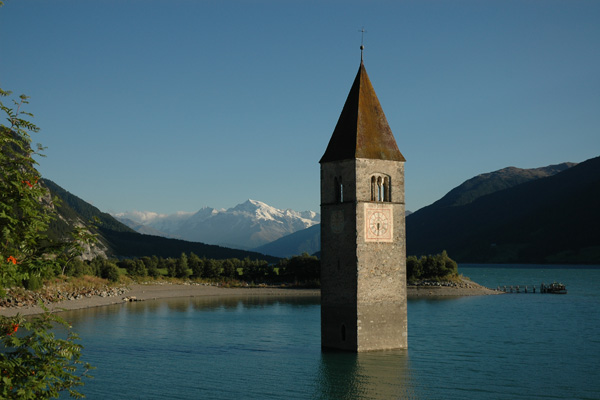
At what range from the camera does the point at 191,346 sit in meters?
51.6

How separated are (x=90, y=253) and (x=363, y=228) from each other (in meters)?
155

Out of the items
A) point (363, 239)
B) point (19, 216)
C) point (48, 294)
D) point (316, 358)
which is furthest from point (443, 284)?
point (19, 216)

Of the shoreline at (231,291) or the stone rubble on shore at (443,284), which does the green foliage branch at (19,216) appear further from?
the stone rubble on shore at (443,284)

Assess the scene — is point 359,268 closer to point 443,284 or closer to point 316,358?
point 316,358

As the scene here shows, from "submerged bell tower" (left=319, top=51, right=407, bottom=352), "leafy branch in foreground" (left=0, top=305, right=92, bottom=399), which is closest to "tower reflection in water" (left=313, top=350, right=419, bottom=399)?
"submerged bell tower" (left=319, top=51, right=407, bottom=352)

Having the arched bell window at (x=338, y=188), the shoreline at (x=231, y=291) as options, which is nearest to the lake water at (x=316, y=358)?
the arched bell window at (x=338, y=188)

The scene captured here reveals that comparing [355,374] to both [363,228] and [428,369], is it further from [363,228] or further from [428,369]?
[363,228]

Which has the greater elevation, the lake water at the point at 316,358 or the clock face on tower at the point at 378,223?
the clock face on tower at the point at 378,223

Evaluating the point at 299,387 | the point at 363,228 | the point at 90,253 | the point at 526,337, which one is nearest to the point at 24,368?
the point at 299,387

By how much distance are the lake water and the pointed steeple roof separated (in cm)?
1310

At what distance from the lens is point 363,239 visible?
4178 centimetres

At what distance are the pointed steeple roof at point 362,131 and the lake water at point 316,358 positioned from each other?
13.1 m

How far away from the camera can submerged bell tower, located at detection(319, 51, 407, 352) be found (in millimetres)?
41719

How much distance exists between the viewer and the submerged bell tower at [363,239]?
41.7 metres
